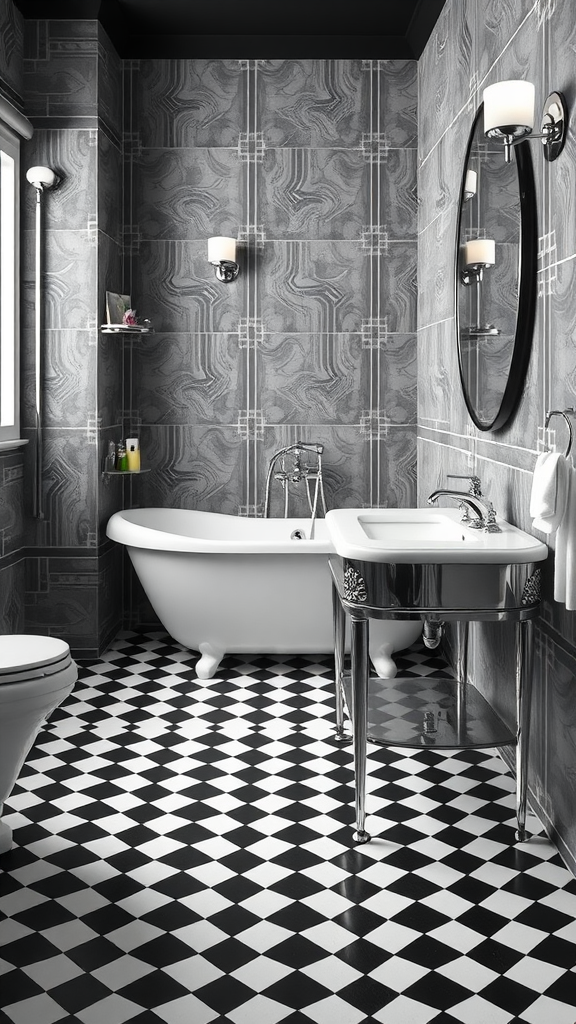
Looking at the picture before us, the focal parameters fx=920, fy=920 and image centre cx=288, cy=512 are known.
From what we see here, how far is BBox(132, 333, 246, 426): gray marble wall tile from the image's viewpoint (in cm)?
504

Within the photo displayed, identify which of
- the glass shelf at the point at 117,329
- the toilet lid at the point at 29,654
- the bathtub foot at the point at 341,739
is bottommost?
the bathtub foot at the point at 341,739

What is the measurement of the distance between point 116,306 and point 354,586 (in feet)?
8.86

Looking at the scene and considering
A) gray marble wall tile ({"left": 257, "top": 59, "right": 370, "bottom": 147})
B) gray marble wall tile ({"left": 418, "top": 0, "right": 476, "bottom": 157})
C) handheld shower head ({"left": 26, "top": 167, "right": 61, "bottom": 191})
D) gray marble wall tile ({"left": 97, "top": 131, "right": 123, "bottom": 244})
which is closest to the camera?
gray marble wall tile ({"left": 418, "top": 0, "right": 476, "bottom": 157})

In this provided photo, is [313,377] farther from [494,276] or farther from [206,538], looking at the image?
[494,276]

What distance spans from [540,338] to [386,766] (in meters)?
1.53

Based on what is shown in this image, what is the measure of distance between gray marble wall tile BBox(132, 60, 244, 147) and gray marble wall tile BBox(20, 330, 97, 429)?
4.19ft

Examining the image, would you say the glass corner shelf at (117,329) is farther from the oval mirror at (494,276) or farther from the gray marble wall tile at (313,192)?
the oval mirror at (494,276)

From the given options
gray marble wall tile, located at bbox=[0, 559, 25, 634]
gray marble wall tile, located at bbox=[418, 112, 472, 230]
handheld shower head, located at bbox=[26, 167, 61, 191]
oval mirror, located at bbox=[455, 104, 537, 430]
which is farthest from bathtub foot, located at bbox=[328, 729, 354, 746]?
handheld shower head, located at bbox=[26, 167, 61, 191]

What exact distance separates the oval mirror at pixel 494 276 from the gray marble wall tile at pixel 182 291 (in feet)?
5.32

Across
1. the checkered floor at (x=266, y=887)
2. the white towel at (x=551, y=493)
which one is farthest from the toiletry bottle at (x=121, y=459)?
the white towel at (x=551, y=493)

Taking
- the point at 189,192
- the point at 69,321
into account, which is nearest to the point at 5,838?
the point at 69,321

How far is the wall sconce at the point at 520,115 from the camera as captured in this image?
2.56 m

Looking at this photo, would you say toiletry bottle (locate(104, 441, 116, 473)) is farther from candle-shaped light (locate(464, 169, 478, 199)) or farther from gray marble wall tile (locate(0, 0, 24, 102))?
candle-shaped light (locate(464, 169, 478, 199))

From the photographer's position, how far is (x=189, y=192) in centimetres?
497
